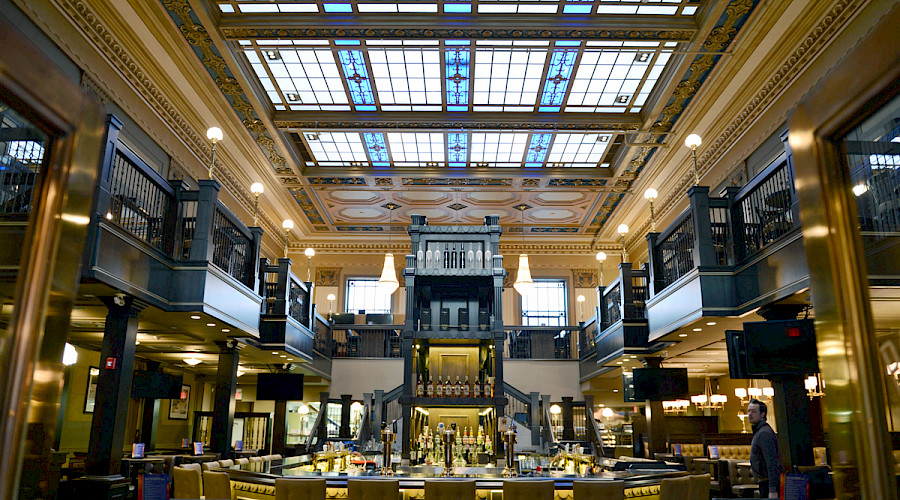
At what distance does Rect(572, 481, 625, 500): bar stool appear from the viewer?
5461 millimetres

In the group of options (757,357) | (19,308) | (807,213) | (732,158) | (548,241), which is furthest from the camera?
(548,241)

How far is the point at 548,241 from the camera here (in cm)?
2239

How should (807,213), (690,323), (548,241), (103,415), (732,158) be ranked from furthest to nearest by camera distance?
(548,241), (732,158), (690,323), (103,415), (807,213)

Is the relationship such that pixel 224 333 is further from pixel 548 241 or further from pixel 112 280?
pixel 548 241

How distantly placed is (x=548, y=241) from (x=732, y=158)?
9.72 metres

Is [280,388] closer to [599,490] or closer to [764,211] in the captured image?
[599,490]

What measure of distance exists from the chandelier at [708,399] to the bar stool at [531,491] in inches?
510

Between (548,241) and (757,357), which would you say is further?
(548,241)

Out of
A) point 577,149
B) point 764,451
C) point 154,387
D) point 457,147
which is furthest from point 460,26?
point 154,387

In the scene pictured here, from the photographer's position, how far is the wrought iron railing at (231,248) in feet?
30.1

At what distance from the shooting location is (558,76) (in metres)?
12.6

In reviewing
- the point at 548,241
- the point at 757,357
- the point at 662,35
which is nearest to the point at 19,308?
the point at 757,357

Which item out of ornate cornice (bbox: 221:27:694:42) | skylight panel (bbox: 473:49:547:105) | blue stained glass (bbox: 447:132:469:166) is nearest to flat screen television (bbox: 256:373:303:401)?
blue stained glass (bbox: 447:132:469:166)

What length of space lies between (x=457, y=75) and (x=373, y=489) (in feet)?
29.5
